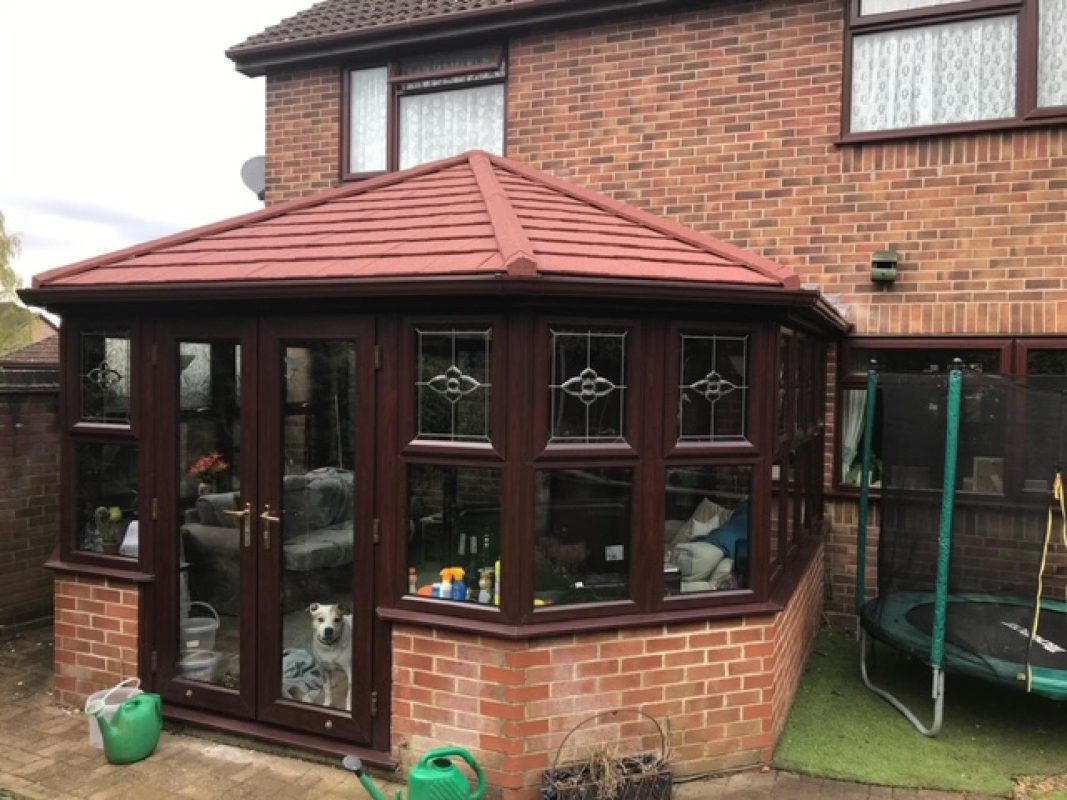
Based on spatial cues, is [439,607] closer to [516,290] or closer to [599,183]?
[516,290]

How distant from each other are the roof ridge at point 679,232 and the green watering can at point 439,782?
9.33 ft

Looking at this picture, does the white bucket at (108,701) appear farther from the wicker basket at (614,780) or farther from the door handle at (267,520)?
the wicker basket at (614,780)

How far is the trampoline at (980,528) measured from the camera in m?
4.61

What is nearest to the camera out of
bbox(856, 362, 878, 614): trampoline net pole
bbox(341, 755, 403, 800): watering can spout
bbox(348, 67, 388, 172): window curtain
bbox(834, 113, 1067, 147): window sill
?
bbox(341, 755, 403, 800): watering can spout

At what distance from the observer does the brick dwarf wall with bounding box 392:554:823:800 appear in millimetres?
3930

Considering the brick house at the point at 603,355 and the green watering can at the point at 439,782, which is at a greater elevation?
the brick house at the point at 603,355

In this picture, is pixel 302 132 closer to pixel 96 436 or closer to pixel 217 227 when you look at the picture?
pixel 217 227

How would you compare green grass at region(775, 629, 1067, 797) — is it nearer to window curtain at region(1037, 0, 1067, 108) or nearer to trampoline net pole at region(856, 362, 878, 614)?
trampoline net pole at region(856, 362, 878, 614)

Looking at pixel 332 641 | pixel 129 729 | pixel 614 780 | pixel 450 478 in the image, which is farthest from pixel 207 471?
pixel 614 780

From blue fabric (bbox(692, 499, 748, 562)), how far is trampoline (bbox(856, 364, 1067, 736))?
128 centimetres

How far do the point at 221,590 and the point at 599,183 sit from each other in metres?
4.69

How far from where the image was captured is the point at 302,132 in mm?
8430

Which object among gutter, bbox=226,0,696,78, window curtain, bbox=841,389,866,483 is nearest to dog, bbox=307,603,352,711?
window curtain, bbox=841,389,866,483

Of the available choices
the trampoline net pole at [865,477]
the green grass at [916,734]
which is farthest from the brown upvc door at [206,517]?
the trampoline net pole at [865,477]
